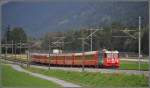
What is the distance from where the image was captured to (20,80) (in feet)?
60.1

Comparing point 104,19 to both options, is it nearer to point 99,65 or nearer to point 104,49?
point 104,49

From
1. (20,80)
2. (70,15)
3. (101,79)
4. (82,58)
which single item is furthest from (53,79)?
(82,58)

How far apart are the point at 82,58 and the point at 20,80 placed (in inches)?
224

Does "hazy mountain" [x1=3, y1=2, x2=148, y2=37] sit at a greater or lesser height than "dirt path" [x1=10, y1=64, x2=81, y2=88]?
greater

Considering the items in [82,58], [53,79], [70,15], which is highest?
[70,15]

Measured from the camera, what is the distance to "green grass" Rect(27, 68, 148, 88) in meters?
17.3

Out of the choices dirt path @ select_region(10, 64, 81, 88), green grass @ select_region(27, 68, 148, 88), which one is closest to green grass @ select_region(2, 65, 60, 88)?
dirt path @ select_region(10, 64, 81, 88)

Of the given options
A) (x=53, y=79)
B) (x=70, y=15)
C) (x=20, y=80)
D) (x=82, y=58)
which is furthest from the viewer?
(x=82, y=58)

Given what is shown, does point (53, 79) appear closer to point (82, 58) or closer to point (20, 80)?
point (20, 80)

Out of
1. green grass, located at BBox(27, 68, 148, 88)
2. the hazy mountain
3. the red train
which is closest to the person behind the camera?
the hazy mountain

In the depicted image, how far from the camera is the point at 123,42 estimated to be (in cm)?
1911

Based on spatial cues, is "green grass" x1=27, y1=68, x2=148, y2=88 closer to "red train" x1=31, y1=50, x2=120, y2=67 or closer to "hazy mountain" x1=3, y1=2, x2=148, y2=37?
"red train" x1=31, y1=50, x2=120, y2=67

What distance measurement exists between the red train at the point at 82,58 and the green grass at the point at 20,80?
5.60 feet

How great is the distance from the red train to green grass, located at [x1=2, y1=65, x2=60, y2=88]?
1707mm
